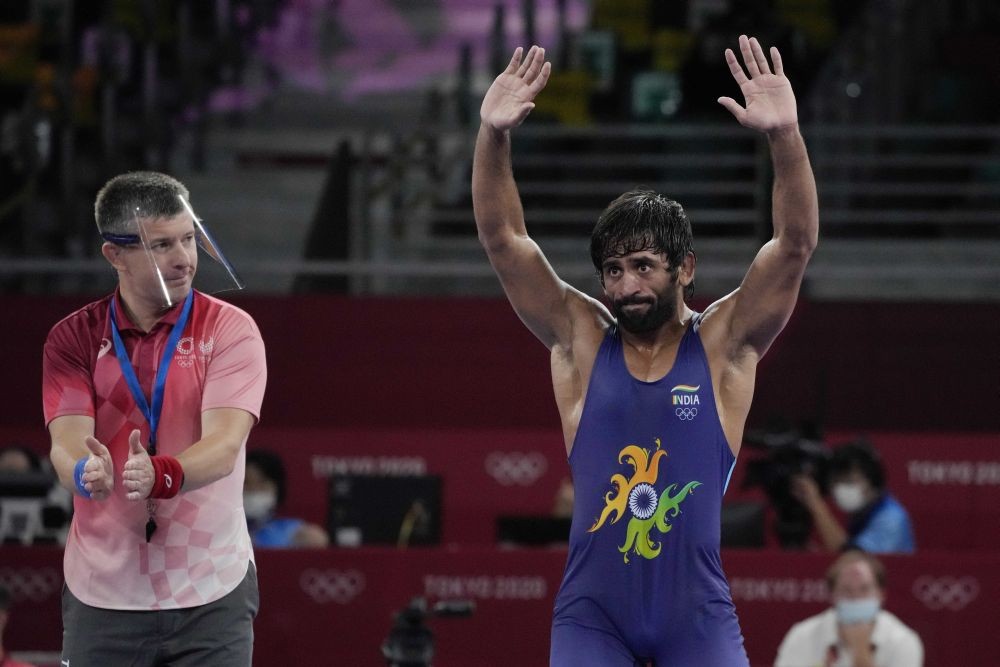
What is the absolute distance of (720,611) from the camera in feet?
13.9

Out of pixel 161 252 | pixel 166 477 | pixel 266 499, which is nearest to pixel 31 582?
pixel 266 499

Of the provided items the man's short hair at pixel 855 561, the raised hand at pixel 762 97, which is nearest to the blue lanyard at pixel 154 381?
the raised hand at pixel 762 97

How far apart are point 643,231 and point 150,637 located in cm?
164

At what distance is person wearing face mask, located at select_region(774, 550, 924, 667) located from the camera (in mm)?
7312

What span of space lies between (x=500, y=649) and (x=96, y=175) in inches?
215

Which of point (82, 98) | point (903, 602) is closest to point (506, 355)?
point (903, 602)

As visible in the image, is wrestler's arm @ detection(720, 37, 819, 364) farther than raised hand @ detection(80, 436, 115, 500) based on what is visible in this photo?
Yes

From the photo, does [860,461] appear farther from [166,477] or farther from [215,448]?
[166,477]

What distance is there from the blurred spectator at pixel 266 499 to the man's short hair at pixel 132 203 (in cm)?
434

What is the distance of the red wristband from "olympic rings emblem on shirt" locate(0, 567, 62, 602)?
4.12 metres

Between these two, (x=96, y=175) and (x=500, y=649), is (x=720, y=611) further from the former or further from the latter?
(x=96, y=175)

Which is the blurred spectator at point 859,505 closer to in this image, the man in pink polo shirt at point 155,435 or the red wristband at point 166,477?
the man in pink polo shirt at point 155,435

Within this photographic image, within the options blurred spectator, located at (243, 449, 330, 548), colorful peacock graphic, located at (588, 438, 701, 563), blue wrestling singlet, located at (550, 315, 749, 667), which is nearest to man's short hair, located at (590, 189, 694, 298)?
blue wrestling singlet, located at (550, 315, 749, 667)

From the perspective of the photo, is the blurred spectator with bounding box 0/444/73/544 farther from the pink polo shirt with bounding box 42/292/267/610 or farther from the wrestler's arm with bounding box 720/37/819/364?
the wrestler's arm with bounding box 720/37/819/364
